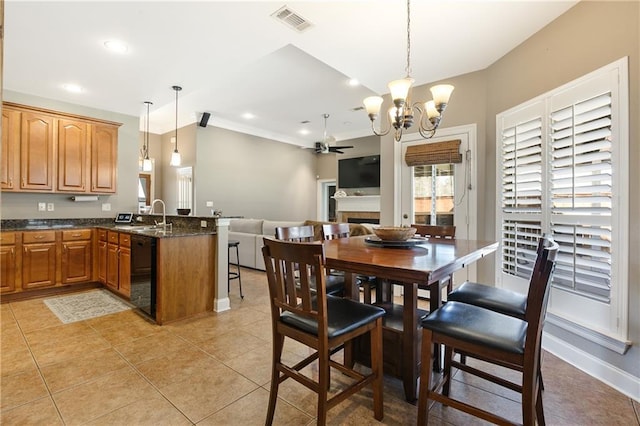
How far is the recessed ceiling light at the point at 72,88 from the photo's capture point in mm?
4122

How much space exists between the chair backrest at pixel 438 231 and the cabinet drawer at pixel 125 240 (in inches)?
127

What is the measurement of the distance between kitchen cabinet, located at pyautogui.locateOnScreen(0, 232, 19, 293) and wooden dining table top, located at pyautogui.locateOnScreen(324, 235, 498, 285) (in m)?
4.18

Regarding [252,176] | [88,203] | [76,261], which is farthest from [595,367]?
[252,176]

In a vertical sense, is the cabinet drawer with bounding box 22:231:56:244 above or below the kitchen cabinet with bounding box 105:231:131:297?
above

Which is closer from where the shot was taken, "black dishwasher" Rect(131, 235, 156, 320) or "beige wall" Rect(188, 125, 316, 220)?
"black dishwasher" Rect(131, 235, 156, 320)

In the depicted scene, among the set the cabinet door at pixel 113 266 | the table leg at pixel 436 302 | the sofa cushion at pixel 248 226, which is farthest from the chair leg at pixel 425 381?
the sofa cushion at pixel 248 226

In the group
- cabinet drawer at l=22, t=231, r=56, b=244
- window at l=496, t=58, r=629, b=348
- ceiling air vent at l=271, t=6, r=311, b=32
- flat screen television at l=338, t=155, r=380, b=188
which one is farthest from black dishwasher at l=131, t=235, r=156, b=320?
flat screen television at l=338, t=155, r=380, b=188

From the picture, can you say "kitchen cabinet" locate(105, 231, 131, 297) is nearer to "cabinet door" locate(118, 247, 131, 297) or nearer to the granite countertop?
"cabinet door" locate(118, 247, 131, 297)

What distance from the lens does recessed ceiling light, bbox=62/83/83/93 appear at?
4.12m

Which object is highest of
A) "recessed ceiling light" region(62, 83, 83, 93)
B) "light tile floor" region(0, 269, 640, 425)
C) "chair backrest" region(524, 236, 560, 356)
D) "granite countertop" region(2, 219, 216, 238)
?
"recessed ceiling light" region(62, 83, 83, 93)

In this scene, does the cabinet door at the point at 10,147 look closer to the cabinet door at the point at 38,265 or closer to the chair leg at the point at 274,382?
the cabinet door at the point at 38,265

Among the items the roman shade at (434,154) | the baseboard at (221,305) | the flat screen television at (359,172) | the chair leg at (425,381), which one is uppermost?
the flat screen television at (359,172)

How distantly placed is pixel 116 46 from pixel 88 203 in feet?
9.12

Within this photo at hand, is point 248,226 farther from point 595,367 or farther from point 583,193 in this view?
point 595,367
